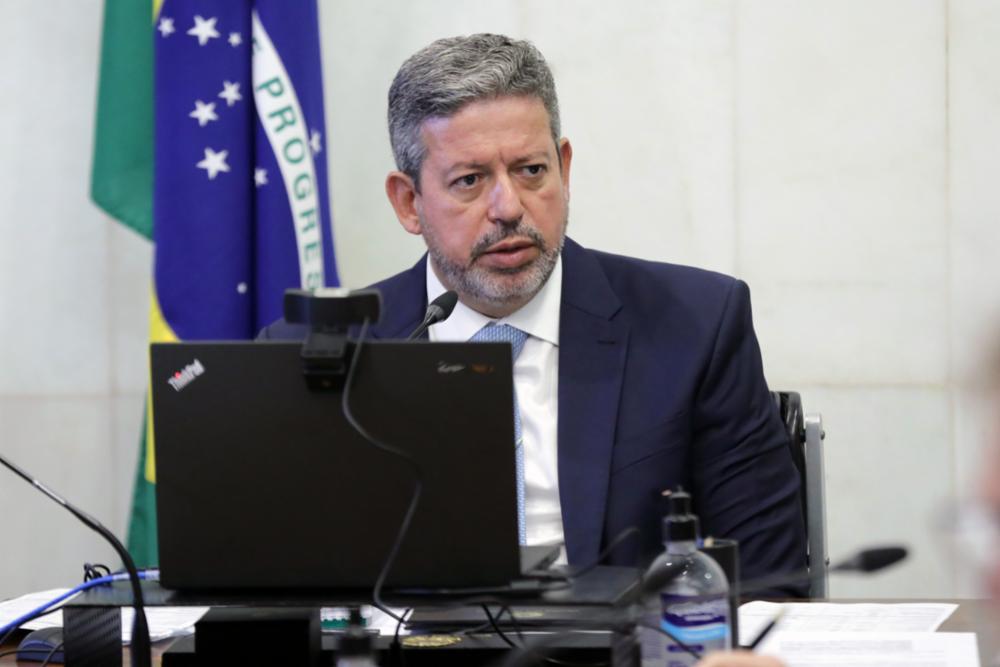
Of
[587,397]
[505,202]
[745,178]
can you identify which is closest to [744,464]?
[587,397]

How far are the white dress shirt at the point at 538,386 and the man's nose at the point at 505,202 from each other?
0.14 metres

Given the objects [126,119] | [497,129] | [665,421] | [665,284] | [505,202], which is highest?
[126,119]

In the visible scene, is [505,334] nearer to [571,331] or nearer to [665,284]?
[571,331]

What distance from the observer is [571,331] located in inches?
87.0

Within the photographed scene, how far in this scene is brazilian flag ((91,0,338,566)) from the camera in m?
3.06

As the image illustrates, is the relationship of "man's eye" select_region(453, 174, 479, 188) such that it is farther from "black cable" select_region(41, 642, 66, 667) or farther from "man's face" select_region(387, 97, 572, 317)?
"black cable" select_region(41, 642, 66, 667)

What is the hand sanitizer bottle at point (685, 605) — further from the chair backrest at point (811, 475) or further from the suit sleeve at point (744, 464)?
the chair backrest at point (811, 475)

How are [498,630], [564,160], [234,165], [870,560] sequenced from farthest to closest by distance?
[234,165] < [564,160] < [498,630] < [870,560]

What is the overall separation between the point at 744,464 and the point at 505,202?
23.0 inches

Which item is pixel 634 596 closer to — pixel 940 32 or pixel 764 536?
pixel 764 536

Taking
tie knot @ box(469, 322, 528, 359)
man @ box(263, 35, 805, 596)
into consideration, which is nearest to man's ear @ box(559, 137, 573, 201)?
man @ box(263, 35, 805, 596)

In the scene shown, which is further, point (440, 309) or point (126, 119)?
point (126, 119)

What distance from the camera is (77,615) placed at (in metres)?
1.43

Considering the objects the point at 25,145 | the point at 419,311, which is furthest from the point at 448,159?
the point at 25,145
